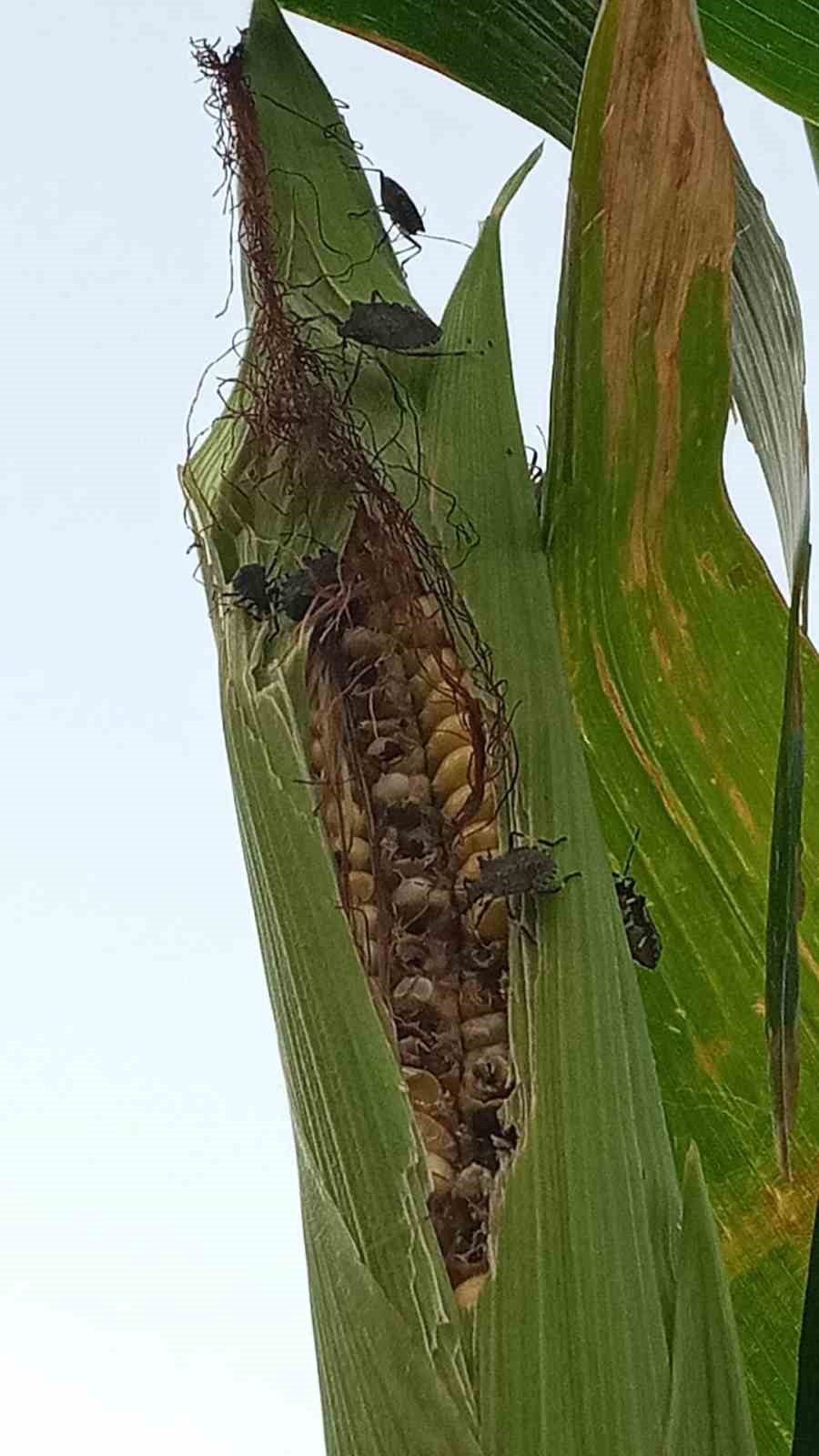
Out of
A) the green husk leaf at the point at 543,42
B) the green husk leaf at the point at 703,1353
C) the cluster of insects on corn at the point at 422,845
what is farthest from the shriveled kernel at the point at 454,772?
the green husk leaf at the point at 543,42

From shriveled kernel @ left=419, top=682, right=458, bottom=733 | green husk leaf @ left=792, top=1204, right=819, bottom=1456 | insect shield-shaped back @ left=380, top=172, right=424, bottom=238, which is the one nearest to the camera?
green husk leaf @ left=792, top=1204, right=819, bottom=1456

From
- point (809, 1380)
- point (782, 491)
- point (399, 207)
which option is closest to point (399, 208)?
point (399, 207)

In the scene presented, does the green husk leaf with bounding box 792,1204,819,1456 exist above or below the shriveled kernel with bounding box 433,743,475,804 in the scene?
below

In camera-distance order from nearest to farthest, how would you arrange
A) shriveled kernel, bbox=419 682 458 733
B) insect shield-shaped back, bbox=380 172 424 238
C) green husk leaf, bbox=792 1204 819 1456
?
1. green husk leaf, bbox=792 1204 819 1456
2. shriveled kernel, bbox=419 682 458 733
3. insect shield-shaped back, bbox=380 172 424 238

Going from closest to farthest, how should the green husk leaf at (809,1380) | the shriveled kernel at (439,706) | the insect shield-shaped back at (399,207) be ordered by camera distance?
the green husk leaf at (809,1380), the shriveled kernel at (439,706), the insect shield-shaped back at (399,207)

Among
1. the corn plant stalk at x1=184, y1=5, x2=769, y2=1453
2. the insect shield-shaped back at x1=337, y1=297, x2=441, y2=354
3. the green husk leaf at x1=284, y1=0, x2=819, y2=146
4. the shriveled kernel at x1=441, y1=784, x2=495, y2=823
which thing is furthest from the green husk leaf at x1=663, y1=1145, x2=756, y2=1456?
the green husk leaf at x1=284, y1=0, x2=819, y2=146

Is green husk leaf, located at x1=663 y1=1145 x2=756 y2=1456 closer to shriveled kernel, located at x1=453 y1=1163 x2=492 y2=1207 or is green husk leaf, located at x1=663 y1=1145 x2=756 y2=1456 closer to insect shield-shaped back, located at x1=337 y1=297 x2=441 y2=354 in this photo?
shriveled kernel, located at x1=453 y1=1163 x2=492 y2=1207

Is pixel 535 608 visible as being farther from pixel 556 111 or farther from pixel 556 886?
pixel 556 111

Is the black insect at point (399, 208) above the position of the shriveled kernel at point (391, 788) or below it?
above

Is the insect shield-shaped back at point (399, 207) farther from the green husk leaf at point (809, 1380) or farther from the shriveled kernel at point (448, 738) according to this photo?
the green husk leaf at point (809, 1380)
